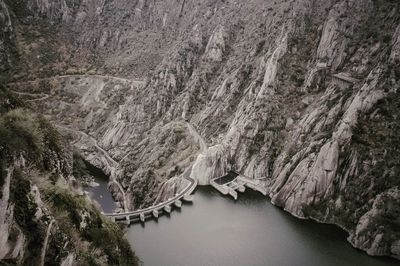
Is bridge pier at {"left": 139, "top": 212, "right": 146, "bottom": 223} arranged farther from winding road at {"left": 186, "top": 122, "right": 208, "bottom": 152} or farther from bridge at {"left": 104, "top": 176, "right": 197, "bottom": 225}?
winding road at {"left": 186, "top": 122, "right": 208, "bottom": 152}

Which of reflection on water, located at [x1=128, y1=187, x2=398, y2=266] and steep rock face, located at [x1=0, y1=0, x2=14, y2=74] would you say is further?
steep rock face, located at [x1=0, y1=0, x2=14, y2=74]

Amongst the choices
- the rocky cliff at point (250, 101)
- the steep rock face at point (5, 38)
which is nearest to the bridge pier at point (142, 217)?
the rocky cliff at point (250, 101)

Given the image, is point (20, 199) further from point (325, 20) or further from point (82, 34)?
point (82, 34)

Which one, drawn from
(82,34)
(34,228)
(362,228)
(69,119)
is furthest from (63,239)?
(82,34)

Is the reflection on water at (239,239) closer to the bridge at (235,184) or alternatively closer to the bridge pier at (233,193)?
the bridge pier at (233,193)

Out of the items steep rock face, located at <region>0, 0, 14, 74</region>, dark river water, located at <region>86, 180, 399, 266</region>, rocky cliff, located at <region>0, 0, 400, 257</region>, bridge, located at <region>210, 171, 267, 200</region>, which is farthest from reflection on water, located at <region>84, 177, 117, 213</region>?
steep rock face, located at <region>0, 0, 14, 74</region>

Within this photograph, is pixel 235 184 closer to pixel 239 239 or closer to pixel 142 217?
pixel 142 217

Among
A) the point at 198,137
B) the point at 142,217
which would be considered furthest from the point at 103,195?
the point at 198,137

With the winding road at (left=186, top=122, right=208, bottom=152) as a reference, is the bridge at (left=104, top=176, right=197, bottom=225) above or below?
below
